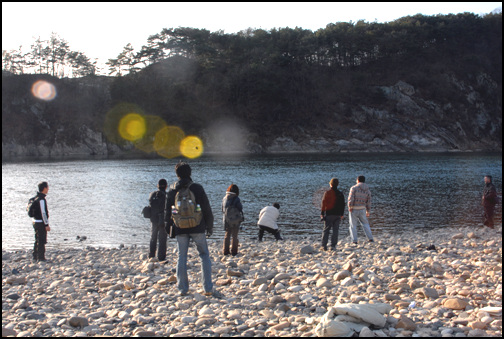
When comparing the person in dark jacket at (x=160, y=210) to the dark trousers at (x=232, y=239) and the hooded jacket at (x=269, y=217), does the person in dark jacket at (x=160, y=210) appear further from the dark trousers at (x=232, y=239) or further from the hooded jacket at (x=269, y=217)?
the hooded jacket at (x=269, y=217)

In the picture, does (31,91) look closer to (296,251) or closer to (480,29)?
(296,251)

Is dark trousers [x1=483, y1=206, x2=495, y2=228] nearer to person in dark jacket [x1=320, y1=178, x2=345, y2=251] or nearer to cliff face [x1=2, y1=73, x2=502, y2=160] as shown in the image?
person in dark jacket [x1=320, y1=178, x2=345, y2=251]

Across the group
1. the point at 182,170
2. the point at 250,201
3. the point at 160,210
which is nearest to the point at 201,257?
the point at 182,170

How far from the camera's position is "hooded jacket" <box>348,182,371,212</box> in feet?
41.8

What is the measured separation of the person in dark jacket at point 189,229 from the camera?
24.2ft

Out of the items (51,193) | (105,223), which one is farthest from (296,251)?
(51,193)

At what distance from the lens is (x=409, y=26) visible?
122250 mm

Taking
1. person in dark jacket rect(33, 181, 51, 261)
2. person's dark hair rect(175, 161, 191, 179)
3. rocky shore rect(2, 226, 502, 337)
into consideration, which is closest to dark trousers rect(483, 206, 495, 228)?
rocky shore rect(2, 226, 502, 337)

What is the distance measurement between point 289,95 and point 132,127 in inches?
1563

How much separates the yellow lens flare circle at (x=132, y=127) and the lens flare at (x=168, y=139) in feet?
13.4

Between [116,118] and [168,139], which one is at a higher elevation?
[116,118]

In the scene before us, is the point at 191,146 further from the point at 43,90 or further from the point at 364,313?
the point at 364,313

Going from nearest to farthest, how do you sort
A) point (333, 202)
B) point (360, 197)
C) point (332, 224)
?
point (333, 202) < point (332, 224) < point (360, 197)

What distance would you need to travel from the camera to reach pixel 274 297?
7141mm
